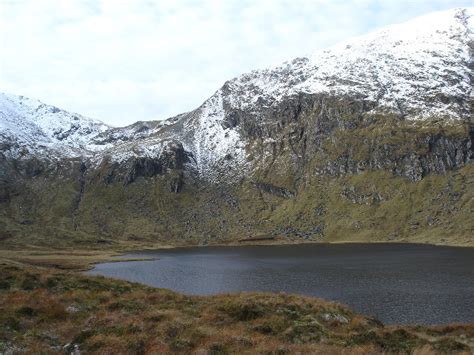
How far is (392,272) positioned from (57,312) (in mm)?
90665

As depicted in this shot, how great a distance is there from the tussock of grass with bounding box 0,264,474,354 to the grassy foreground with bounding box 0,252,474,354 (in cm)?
6

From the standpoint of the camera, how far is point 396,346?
2869cm

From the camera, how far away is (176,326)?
85.1 ft

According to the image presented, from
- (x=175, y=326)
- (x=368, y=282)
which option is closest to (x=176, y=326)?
(x=175, y=326)

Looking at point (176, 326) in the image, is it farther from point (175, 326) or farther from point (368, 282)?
Result: point (368, 282)

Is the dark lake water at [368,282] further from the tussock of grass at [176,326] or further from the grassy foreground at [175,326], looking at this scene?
the tussock of grass at [176,326]

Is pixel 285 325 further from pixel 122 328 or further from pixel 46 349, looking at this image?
pixel 46 349

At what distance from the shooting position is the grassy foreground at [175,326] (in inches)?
870

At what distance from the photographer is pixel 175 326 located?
2589 cm

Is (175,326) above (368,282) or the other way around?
above

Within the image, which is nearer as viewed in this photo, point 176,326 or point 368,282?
point 176,326

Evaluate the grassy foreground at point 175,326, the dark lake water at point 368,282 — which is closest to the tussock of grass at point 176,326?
the grassy foreground at point 175,326

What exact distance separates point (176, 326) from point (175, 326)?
70 mm

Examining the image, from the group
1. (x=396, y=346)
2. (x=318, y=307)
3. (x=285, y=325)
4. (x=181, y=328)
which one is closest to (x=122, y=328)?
(x=181, y=328)
